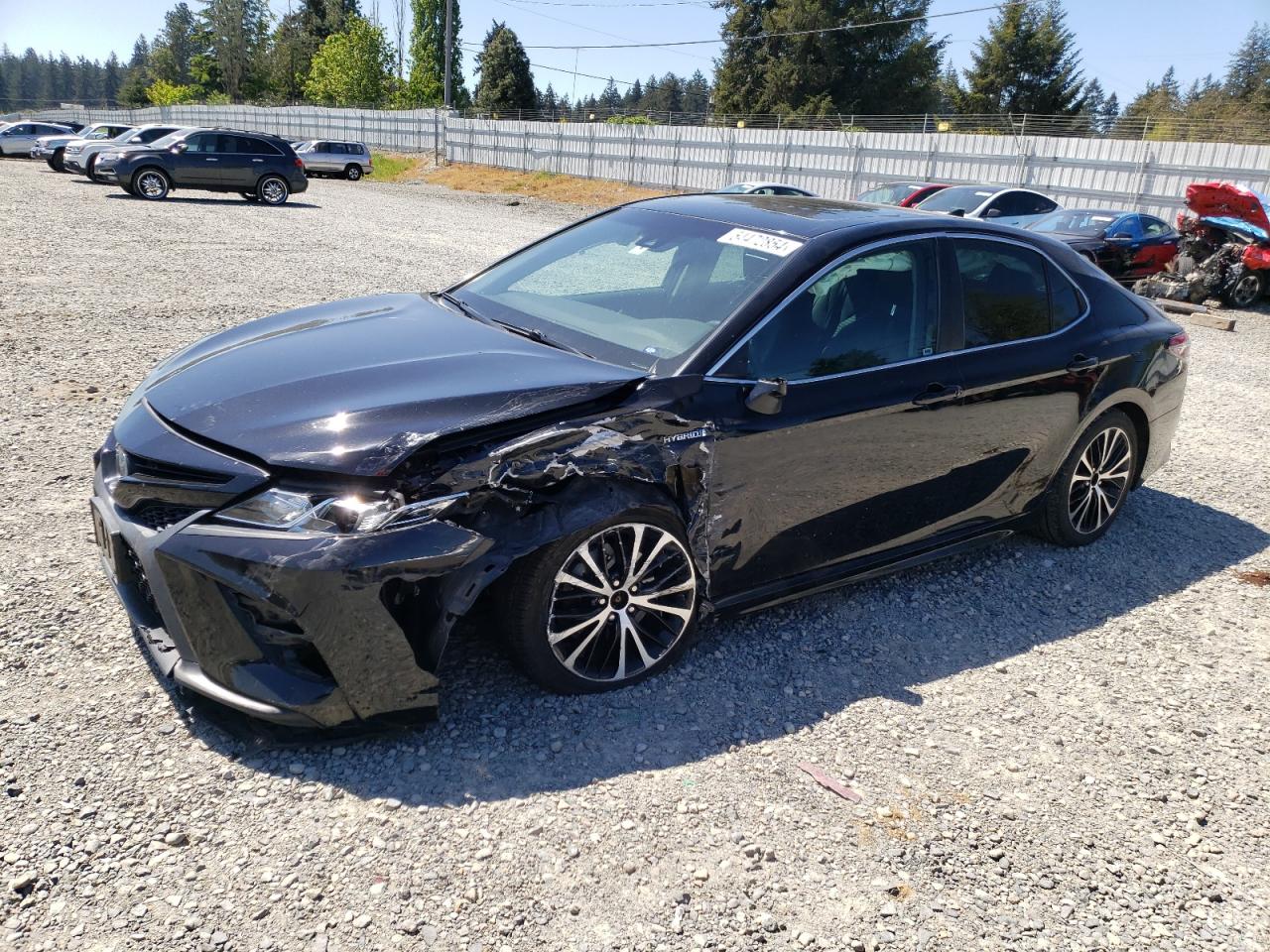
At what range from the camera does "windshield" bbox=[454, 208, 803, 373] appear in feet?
Answer: 11.8

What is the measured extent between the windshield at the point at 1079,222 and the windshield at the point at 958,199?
2.94 feet

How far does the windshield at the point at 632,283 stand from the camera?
359 cm

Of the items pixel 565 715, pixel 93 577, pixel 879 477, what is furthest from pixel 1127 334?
pixel 93 577

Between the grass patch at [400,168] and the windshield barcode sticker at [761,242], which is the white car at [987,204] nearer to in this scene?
the windshield barcode sticker at [761,242]

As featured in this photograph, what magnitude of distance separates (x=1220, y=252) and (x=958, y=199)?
377 centimetres

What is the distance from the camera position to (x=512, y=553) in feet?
9.65

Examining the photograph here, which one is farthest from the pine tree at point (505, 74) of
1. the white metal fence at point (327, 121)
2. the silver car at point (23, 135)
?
the silver car at point (23, 135)

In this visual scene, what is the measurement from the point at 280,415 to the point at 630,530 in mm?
1178

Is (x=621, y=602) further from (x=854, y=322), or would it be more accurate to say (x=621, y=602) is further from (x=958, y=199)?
(x=958, y=199)

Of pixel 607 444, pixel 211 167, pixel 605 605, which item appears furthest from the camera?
pixel 211 167

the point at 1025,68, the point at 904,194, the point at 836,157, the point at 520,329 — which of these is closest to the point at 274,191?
the point at 904,194

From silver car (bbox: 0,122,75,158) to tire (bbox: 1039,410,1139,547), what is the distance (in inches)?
1497

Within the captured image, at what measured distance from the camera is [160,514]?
115 inches

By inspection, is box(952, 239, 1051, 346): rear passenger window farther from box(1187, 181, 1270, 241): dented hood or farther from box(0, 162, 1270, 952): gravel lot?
box(1187, 181, 1270, 241): dented hood
